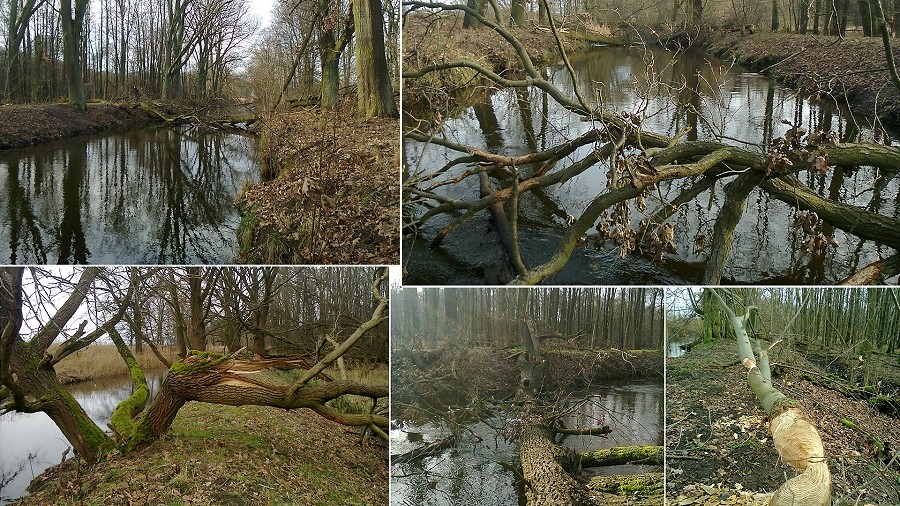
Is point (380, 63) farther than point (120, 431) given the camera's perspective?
No

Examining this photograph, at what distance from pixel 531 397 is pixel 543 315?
1.42 ft

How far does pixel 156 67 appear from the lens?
13.2 ft

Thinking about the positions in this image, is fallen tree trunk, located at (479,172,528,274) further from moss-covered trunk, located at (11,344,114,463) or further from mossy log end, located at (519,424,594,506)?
moss-covered trunk, located at (11,344,114,463)

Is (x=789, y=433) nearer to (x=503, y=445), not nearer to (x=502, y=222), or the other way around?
(x=503, y=445)

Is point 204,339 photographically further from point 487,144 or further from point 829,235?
point 829,235

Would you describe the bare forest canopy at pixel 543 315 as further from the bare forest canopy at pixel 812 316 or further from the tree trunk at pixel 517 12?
the tree trunk at pixel 517 12

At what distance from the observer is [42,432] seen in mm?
4344

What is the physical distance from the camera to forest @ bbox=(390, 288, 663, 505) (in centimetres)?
418

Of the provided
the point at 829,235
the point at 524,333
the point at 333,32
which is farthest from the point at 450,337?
the point at 829,235

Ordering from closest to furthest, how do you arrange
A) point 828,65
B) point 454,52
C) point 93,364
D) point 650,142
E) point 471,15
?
1. point 471,15
2. point 454,52
3. point 828,65
4. point 650,142
5. point 93,364

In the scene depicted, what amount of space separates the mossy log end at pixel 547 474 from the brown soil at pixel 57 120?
2.49 metres

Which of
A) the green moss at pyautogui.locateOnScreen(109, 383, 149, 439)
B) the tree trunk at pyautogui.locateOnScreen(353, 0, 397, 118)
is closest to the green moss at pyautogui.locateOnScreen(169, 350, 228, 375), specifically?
the green moss at pyautogui.locateOnScreen(109, 383, 149, 439)

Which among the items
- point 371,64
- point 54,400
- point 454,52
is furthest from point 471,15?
point 54,400

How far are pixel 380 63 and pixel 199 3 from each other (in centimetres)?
94
